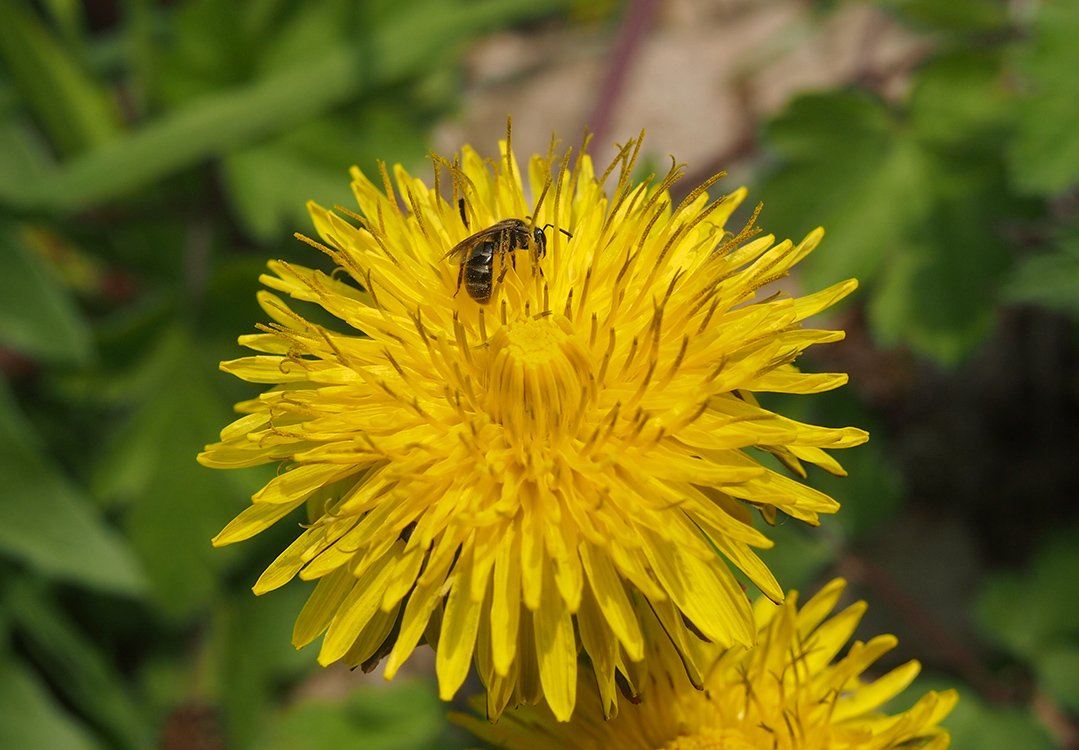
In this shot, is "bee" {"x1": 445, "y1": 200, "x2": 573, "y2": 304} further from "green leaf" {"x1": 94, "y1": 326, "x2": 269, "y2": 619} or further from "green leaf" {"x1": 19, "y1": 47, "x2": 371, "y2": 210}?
"green leaf" {"x1": 19, "y1": 47, "x2": 371, "y2": 210}

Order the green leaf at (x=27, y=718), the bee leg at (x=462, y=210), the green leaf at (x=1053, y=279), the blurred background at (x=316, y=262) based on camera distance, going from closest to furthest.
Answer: the bee leg at (x=462, y=210) → the green leaf at (x=1053, y=279) → the blurred background at (x=316, y=262) → the green leaf at (x=27, y=718)

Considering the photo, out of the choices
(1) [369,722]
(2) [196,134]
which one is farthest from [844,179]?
(1) [369,722]

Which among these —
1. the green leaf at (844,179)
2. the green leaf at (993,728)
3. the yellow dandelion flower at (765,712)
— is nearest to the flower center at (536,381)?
the yellow dandelion flower at (765,712)

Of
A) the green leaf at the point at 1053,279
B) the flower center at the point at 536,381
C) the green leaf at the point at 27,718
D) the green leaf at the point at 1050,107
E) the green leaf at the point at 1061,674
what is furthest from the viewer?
the green leaf at the point at 27,718

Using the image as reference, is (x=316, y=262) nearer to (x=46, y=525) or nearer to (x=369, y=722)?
(x=46, y=525)

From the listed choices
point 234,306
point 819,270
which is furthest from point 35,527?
point 819,270

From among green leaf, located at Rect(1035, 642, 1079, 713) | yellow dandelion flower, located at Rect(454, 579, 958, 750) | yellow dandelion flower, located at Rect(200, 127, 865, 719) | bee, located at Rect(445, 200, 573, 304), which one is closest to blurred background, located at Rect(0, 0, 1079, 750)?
green leaf, located at Rect(1035, 642, 1079, 713)

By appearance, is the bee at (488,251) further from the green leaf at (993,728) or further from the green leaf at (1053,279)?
the green leaf at (993,728)
